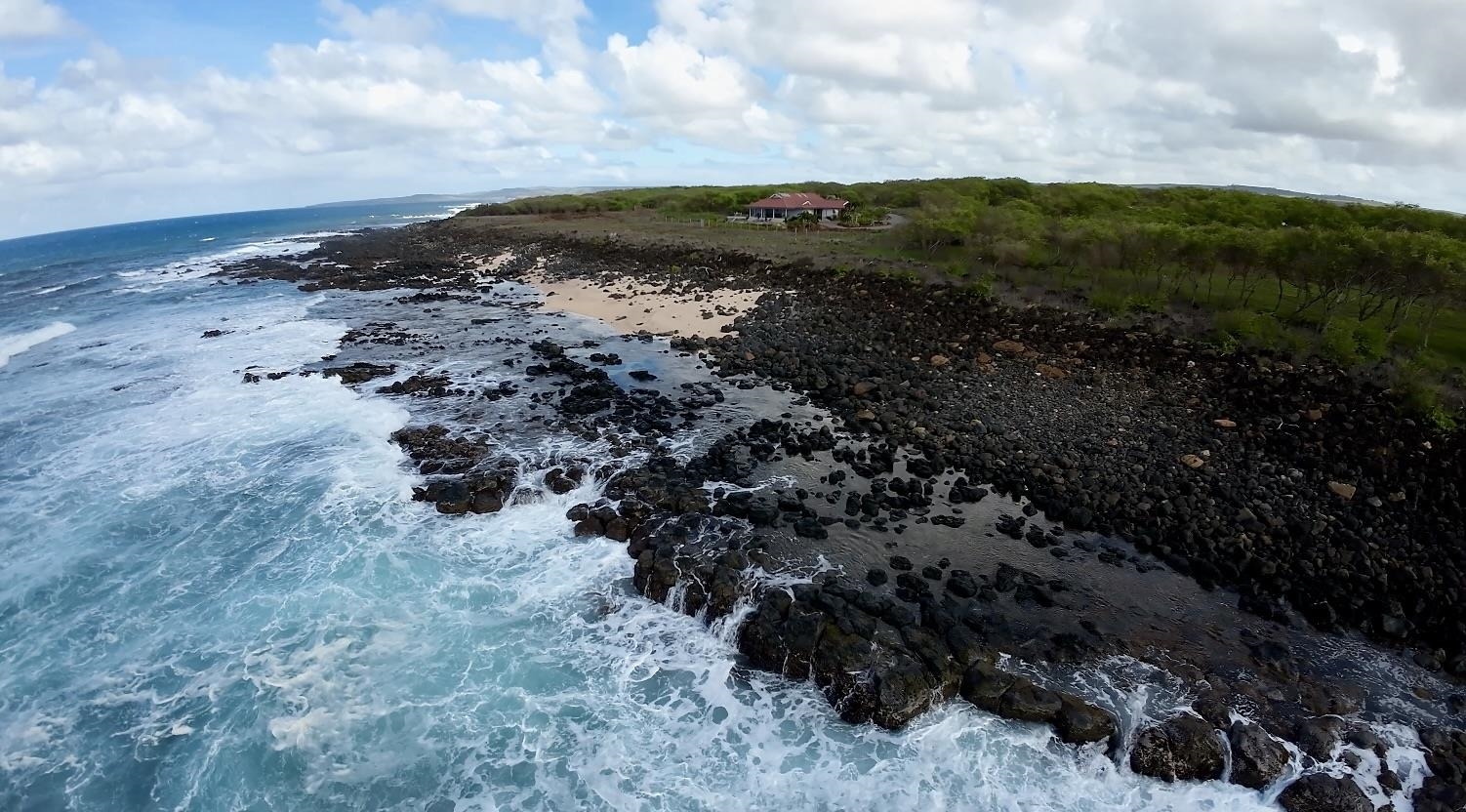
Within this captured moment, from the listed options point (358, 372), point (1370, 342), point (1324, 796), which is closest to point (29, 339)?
point (358, 372)

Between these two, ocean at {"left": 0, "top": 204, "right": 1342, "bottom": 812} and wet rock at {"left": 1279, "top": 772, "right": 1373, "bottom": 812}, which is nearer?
wet rock at {"left": 1279, "top": 772, "right": 1373, "bottom": 812}

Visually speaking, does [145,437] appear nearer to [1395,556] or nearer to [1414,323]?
[1395,556]

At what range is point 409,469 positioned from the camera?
19.6m

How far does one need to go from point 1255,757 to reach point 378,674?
15.1 metres

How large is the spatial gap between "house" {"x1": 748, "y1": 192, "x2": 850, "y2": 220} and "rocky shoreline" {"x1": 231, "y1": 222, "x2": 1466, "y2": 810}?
47664 millimetres

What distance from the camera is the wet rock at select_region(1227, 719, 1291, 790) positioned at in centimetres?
1001

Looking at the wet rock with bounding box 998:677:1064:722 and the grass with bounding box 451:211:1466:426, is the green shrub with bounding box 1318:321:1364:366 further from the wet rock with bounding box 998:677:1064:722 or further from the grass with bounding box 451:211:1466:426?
the wet rock with bounding box 998:677:1064:722

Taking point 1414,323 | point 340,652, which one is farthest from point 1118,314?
point 340,652

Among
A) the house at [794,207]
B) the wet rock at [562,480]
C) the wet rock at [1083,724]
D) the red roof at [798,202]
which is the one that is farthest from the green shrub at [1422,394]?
the red roof at [798,202]

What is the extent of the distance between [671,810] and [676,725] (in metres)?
1.58

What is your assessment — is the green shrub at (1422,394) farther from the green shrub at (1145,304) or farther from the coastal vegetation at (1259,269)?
the green shrub at (1145,304)

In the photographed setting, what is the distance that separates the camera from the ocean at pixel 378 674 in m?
10.3

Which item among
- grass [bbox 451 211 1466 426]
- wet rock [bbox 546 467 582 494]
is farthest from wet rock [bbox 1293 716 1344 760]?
wet rock [bbox 546 467 582 494]

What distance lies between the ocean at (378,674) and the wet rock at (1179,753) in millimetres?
285
